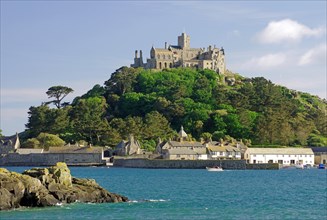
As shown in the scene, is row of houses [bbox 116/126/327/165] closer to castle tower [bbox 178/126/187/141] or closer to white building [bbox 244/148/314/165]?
white building [bbox 244/148/314/165]

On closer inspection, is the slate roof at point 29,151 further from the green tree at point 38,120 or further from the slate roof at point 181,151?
the slate roof at point 181,151

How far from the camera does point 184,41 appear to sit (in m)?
157

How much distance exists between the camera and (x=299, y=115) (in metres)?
140

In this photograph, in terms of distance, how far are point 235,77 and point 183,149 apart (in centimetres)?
5957

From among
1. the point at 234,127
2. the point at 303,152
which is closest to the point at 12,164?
the point at 234,127

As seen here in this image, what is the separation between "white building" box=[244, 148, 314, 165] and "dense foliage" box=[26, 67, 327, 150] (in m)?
9.82

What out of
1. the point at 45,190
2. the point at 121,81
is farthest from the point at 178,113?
the point at 45,190

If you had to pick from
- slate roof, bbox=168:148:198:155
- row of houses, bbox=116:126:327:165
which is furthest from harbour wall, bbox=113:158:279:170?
slate roof, bbox=168:148:198:155

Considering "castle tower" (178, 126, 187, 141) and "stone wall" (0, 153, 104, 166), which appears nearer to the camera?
"stone wall" (0, 153, 104, 166)

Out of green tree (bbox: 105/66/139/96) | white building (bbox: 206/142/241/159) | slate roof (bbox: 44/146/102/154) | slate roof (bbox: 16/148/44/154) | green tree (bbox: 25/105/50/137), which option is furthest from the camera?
green tree (bbox: 105/66/139/96)

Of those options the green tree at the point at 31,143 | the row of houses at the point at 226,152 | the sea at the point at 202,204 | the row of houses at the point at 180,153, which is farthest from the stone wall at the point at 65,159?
the sea at the point at 202,204

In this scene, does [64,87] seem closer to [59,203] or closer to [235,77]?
[235,77]

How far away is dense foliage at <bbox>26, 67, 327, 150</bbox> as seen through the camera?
121 m

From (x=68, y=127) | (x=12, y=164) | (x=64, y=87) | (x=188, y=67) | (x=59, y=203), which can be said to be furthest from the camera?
(x=188, y=67)
